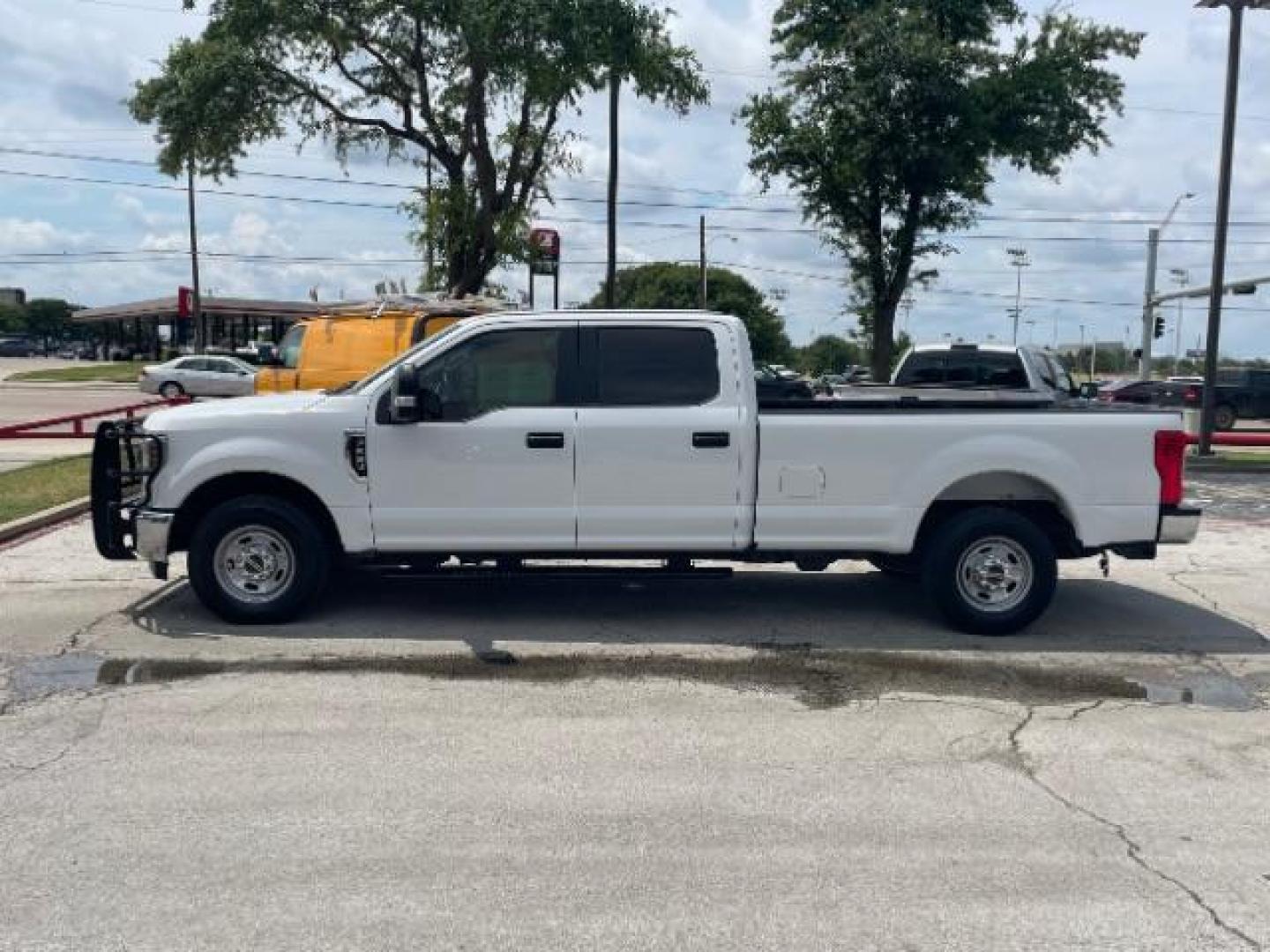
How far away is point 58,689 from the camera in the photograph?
6.28 m

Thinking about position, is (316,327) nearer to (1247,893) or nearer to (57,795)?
(57,795)

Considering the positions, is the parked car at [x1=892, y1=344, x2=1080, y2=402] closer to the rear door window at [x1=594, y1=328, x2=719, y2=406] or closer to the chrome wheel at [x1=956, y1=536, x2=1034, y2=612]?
the chrome wheel at [x1=956, y1=536, x2=1034, y2=612]

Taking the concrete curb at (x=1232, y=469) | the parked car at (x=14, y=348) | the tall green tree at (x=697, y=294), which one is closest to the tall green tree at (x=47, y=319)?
the parked car at (x=14, y=348)

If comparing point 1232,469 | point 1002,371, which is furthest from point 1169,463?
point 1232,469

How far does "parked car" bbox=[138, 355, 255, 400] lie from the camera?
38594mm

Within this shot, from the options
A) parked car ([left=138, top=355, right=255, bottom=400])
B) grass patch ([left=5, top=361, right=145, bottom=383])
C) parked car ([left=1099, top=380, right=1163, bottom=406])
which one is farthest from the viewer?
grass patch ([left=5, top=361, right=145, bottom=383])

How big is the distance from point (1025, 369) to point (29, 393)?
36.4m

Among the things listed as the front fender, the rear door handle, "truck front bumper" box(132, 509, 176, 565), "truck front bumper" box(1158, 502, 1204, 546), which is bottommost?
"truck front bumper" box(132, 509, 176, 565)

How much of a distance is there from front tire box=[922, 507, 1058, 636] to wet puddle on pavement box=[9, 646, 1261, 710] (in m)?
0.53

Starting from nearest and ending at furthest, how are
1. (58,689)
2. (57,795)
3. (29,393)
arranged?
(57,795) → (58,689) → (29,393)

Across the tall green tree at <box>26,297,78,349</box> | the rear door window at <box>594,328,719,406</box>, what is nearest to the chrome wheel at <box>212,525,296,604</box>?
the rear door window at <box>594,328,719,406</box>

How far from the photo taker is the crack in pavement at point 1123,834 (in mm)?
3846

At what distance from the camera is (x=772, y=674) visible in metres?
6.79

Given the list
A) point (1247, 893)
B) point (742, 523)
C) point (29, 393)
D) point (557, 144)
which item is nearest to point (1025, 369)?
point (742, 523)
